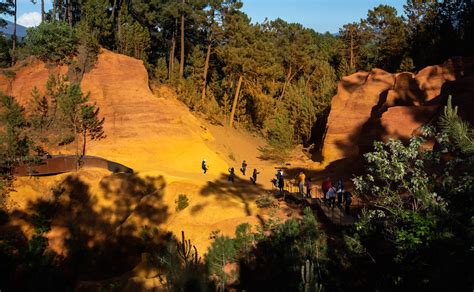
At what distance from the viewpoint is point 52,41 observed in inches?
1307

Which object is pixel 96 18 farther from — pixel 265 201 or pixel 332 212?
pixel 332 212

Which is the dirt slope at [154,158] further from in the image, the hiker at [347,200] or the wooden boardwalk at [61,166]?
the hiker at [347,200]

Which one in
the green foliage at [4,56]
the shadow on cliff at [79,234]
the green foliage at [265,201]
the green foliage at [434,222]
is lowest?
the shadow on cliff at [79,234]

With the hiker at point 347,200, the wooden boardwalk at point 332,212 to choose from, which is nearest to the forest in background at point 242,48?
the wooden boardwalk at point 332,212

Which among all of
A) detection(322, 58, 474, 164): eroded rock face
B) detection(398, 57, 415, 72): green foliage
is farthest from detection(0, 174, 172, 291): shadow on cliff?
detection(398, 57, 415, 72): green foliage

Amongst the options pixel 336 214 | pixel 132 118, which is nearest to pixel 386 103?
pixel 336 214

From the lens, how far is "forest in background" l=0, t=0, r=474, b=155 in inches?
1372

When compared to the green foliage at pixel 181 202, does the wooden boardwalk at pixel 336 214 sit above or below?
above

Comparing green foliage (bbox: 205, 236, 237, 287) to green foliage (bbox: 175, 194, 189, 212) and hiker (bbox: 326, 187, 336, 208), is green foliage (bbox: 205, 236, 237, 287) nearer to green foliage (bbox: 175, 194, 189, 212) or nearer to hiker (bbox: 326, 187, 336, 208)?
green foliage (bbox: 175, 194, 189, 212)

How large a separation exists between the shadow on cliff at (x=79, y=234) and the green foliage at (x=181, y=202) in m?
0.76

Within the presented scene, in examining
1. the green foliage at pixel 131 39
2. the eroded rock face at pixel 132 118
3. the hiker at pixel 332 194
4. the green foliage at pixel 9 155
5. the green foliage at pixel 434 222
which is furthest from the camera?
the green foliage at pixel 131 39

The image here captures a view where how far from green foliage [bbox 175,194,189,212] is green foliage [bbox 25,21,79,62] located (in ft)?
63.0

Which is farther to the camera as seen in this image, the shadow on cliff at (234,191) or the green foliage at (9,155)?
the green foliage at (9,155)

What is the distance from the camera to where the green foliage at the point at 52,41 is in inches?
1294
